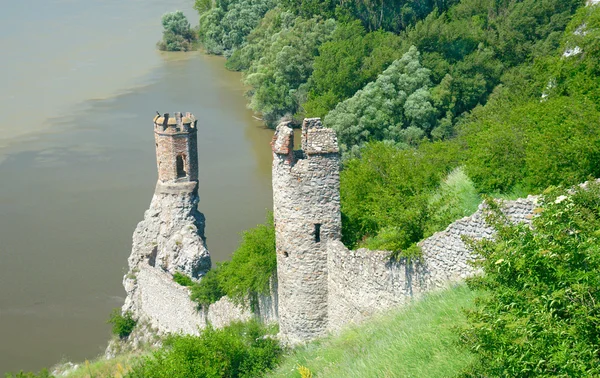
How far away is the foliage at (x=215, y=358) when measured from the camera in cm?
1819

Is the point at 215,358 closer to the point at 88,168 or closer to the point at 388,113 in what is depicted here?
the point at 388,113

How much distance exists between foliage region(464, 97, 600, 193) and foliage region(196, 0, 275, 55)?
51.3 m

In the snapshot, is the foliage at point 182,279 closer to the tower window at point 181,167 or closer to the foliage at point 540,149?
the tower window at point 181,167

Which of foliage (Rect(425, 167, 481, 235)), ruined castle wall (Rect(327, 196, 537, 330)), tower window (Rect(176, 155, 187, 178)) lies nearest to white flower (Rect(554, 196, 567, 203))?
ruined castle wall (Rect(327, 196, 537, 330))

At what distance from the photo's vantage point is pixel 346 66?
45.7 metres

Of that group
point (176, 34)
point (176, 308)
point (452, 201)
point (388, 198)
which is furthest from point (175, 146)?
point (176, 34)

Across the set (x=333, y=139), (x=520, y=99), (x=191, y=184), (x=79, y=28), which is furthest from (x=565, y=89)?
(x=79, y=28)

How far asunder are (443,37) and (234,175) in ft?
45.7

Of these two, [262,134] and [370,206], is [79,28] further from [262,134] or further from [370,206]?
[370,206]

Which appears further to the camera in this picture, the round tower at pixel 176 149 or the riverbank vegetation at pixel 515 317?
the round tower at pixel 176 149

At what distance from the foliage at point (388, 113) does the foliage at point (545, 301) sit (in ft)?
90.6

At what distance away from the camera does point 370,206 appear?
2005cm

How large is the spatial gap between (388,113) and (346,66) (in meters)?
6.27


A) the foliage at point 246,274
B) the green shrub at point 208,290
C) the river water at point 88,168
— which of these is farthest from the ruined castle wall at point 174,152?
the river water at point 88,168
